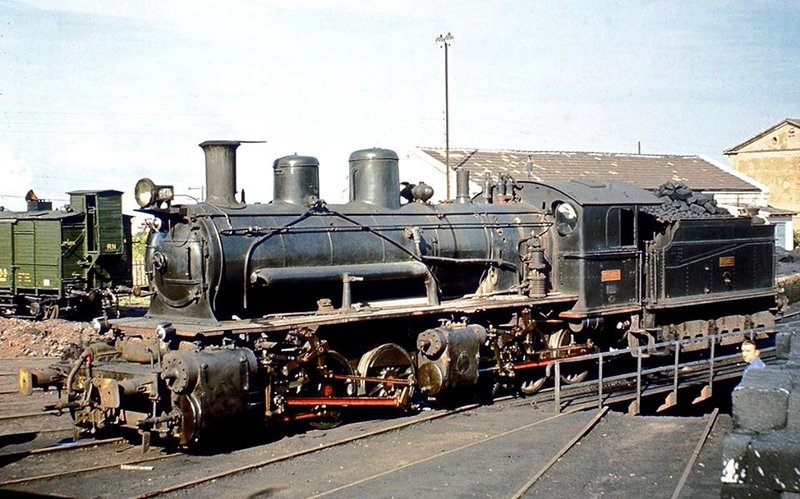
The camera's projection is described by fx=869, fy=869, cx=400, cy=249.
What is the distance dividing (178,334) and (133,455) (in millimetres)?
1512

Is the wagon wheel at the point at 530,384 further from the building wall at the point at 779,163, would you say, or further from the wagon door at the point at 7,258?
the building wall at the point at 779,163

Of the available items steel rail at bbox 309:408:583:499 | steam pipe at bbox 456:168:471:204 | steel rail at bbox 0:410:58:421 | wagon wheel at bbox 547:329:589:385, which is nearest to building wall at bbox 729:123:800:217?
wagon wheel at bbox 547:329:589:385

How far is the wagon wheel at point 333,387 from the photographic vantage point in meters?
11.1

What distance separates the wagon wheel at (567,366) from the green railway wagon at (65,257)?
1517 cm

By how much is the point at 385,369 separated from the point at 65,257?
53.3 feet

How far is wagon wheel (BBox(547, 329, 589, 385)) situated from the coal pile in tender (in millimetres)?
3690

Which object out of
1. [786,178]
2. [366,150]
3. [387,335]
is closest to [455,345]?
[387,335]

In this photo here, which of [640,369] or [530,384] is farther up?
[640,369]

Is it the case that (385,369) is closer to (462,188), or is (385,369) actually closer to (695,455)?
(695,455)

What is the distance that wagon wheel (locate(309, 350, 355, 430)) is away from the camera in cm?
1111

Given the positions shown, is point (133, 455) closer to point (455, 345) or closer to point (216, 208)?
point (216, 208)

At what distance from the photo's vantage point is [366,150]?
13.1m

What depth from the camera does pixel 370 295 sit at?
1238 centimetres

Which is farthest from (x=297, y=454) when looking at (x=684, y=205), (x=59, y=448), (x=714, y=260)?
(x=684, y=205)
